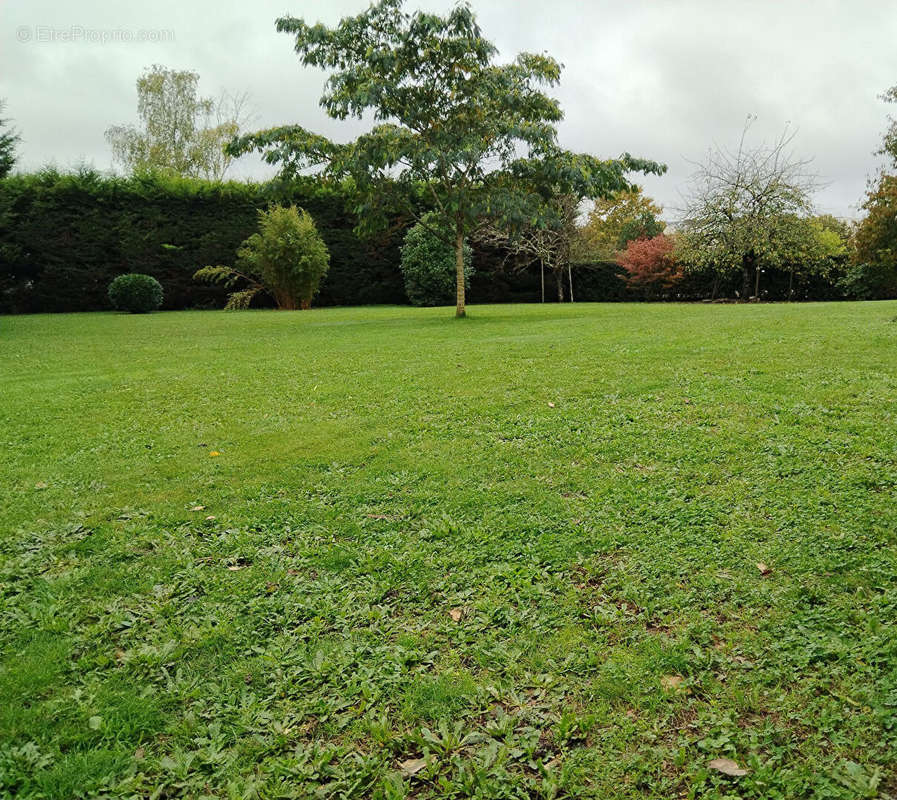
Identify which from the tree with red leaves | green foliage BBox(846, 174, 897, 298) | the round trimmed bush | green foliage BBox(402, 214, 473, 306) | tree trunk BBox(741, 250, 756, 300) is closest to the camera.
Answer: the round trimmed bush

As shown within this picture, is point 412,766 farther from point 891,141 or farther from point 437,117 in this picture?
point 891,141

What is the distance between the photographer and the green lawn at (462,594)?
5.31 ft

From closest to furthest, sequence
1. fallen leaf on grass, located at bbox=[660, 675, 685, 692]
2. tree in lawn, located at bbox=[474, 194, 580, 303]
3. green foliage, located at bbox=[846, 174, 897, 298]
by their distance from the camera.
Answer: fallen leaf on grass, located at bbox=[660, 675, 685, 692], green foliage, located at bbox=[846, 174, 897, 298], tree in lawn, located at bbox=[474, 194, 580, 303]

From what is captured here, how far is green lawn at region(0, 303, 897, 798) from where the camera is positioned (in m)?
1.62

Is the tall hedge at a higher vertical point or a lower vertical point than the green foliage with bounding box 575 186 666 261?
lower

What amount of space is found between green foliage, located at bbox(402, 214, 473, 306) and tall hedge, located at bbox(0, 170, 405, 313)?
5.48ft

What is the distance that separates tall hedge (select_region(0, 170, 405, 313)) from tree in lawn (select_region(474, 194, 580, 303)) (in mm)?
3395

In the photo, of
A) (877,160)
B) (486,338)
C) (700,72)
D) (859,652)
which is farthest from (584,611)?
(877,160)

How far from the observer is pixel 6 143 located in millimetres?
12812

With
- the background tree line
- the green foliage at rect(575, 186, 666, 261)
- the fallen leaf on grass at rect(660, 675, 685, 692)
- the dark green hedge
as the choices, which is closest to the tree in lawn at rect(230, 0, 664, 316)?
the background tree line

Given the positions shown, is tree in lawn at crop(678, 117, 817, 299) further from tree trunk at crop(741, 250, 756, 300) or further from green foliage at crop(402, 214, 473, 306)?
green foliage at crop(402, 214, 473, 306)

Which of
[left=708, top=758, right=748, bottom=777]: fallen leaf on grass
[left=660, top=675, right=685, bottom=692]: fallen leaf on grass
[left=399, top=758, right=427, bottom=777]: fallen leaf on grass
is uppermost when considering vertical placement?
[left=660, top=675, right=685, bottom=692]: fallen leaf on grass

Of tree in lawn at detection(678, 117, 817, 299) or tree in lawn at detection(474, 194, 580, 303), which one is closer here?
tree in lawn at detection(678, 117, 817, 299)

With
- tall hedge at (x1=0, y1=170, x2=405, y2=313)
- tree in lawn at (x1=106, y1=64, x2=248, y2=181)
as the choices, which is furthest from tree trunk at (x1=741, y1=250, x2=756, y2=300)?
tree in lawn at (x1=106, y1=64, x2=248, y2=181)
